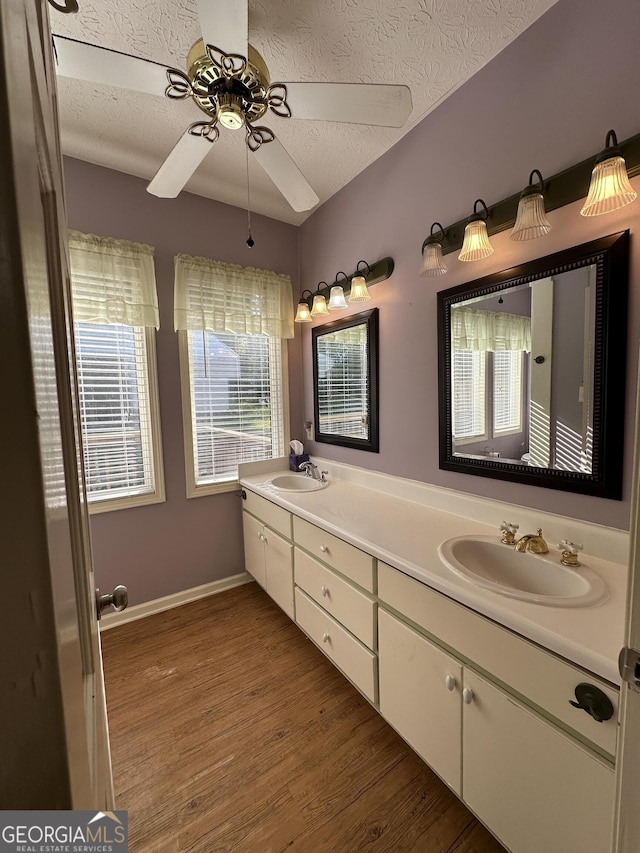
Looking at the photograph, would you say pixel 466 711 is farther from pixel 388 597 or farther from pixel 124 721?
pixel 124 721

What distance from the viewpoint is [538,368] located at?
4.28 feet

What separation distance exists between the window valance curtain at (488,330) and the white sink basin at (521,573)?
80cm

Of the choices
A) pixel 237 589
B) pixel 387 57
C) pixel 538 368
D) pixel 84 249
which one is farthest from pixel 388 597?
pixel 84 249

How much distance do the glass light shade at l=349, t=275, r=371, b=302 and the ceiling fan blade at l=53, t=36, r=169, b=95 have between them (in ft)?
3.77

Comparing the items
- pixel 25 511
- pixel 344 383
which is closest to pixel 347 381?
pixel 344 383

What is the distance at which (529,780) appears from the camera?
875 millimetres

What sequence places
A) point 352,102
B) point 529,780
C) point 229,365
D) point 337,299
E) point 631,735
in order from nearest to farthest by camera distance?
point 631,735 → point 529,780 → point 352,102 → point 337,299 → point 229,365

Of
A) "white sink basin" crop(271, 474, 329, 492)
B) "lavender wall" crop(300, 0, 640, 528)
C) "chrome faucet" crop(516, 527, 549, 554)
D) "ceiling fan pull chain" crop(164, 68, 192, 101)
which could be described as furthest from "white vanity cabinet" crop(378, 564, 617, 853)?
"ceiling fan pull chain" crop(164, 68, 192, 101)

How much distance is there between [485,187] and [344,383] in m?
1.24

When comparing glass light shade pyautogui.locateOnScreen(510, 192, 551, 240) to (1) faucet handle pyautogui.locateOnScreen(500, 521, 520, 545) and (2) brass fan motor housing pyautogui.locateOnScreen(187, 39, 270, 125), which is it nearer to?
(2) brass fan motor housing pyautogui.locateOnScreen(187, 39, 270, 125)

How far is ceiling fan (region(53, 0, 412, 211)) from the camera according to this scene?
3.00 ft

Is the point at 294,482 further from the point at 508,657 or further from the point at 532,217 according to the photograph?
the point at 532,217

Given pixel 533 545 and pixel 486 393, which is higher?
pixel 486 393

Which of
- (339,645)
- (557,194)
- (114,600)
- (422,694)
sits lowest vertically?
(339,645)
